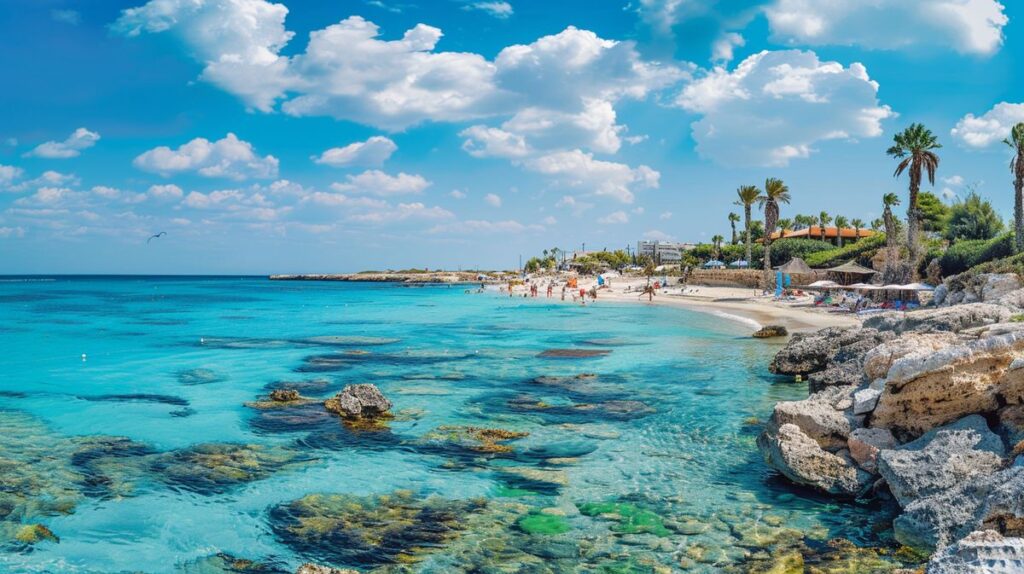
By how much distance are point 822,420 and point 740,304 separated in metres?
46.6

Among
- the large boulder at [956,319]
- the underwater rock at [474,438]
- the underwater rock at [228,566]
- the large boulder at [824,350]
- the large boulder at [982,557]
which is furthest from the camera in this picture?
the large boulder at [824,350]

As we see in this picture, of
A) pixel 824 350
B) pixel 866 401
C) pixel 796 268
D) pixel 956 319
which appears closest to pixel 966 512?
pixel 866 401

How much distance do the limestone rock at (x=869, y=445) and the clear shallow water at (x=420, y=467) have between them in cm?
82

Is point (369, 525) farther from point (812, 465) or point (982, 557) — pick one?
point (982, 557)

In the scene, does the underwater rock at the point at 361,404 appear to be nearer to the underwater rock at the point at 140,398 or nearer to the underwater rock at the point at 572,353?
the underwater rock at the point at 140,398

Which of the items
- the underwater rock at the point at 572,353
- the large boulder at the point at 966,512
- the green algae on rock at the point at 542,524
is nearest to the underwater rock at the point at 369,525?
the green algae on rock at the point at 542,524

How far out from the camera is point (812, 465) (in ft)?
33.3

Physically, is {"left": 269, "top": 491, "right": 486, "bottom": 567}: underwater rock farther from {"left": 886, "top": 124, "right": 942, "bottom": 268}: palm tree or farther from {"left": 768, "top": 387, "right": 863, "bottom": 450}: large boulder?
{"left": 886, "top": 124, "right": 942, "bottom": 268}: palm tree

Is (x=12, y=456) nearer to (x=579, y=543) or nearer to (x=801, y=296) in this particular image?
(x=579, y=543)

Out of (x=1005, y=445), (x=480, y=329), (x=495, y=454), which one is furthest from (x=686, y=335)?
(x=1005, y=445)

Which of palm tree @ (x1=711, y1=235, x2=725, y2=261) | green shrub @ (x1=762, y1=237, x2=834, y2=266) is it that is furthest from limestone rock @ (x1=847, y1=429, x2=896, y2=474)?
palm tree @ (x1=711, y1=235, x2=725, y2=261)

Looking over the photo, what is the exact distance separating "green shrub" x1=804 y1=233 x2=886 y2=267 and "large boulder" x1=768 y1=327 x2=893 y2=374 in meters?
52.3

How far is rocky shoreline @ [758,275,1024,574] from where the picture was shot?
7461 millimetres

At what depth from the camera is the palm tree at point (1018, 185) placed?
39.9 m
